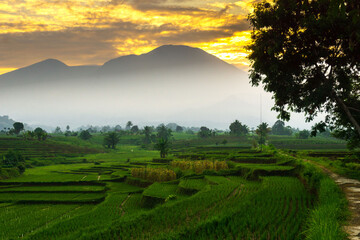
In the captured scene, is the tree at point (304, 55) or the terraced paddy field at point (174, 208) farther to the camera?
the tree at point (304, 55)

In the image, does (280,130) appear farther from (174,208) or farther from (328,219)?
(328,219)

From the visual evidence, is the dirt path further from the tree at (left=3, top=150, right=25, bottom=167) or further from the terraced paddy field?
the tree at (left=3, top=150, right=25, bottom=167)

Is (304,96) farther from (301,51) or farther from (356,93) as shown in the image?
(356,93)

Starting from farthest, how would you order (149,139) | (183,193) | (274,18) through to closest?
(149,139) < (183,193) < (274,18)

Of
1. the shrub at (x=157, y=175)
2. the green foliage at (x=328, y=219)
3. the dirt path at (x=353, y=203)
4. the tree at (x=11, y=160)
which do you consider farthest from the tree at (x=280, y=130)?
the green foliage at (x=328, y=219)

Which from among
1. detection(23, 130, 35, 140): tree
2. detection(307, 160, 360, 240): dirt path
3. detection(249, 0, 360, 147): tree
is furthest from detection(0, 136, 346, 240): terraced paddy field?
detection(23, 130, 35, 140): tree

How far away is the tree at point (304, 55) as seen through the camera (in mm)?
15508

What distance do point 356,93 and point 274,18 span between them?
1024 centimetres

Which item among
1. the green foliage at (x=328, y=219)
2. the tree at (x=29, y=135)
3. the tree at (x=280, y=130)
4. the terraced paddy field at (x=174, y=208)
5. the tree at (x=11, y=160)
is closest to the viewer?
the green foliage at (x=328, y=219)

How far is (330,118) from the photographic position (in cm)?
2009

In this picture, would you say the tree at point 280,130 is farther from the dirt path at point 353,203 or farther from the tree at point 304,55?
the dirt path at point 353,203

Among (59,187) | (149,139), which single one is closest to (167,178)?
(59,187)

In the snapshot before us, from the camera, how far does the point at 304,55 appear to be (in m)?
17.2

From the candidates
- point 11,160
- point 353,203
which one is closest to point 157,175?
point 353,203
